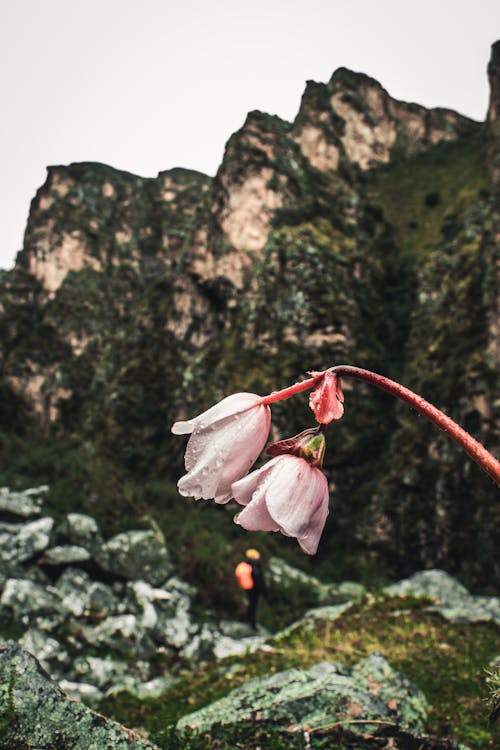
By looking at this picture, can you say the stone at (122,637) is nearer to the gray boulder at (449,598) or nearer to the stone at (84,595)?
the stone at (84,595)

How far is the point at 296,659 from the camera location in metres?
5.05

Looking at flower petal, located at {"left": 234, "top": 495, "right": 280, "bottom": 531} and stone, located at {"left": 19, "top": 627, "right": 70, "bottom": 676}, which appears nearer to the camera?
flower petal, located at {"left": 234, "top": 495, "right": 280, "bottom": 531}

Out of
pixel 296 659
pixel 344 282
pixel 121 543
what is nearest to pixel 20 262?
pixel 344 282

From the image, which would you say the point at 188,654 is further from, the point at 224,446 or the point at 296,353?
the point at 296,353

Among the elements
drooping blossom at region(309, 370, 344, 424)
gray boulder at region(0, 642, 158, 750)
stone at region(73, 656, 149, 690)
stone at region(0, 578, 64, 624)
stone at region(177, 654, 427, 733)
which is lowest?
stone at region(73, 656, 149, 690)

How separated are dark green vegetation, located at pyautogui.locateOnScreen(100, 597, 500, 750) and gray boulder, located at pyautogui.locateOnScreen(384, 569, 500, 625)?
319mm

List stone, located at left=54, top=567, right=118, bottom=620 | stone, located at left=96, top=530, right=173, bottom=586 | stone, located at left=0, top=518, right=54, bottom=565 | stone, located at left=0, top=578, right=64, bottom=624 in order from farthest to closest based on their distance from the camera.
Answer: stone, located at left=96, top=530, right=173, bottom=586
stone, located at left=0, top=518, right=54, bottom=565
stone, located at left=54, top=567, right=118, bottom=620
stone, located at left=0, top=578, right=64, bottom=624

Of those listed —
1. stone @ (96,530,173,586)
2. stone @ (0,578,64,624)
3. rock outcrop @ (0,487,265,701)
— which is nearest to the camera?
rock outcrop @ (0,487,265,701)

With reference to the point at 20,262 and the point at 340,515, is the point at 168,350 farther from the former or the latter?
the point at 20,262

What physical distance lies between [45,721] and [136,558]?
813 cm

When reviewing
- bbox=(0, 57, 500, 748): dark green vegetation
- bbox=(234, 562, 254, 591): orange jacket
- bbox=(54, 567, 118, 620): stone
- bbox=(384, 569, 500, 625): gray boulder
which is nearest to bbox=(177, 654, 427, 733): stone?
bbox=(0, 57, 500, 748): dark green vegetation

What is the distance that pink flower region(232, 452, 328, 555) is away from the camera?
1.14 metres

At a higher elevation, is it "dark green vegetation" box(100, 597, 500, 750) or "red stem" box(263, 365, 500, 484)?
"red stem" box(263, 365, 500, 484)

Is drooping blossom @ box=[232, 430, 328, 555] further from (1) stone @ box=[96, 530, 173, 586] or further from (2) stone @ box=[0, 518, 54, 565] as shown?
(1) stone @ box=[96, 530, 173, 586]
